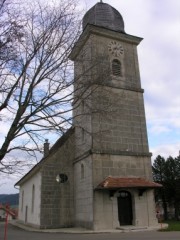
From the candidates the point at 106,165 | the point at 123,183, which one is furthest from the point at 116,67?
the point at 123,183

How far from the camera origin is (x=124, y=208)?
20531 millimetres

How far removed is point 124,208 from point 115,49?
12604 millimetres

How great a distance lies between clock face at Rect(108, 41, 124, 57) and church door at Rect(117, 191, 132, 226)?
11.2 meters

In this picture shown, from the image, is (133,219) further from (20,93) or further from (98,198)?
(20,93)

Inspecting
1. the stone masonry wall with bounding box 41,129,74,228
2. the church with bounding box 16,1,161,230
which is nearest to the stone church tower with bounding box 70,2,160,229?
the church with bounding box 16,1,161,230

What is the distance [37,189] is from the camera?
A: 78.4ft

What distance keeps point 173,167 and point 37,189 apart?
2772 centimetres

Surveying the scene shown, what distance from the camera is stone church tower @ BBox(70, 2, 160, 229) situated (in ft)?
64.5

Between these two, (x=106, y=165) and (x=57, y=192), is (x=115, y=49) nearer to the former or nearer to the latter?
(x=106, y=165)

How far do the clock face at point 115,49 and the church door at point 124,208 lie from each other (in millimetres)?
11157

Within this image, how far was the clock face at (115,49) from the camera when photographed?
24.8 meters

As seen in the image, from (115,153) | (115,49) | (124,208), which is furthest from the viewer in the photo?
(115,49)

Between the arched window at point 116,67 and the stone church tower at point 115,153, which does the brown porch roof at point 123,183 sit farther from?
the arched window at point 116,67

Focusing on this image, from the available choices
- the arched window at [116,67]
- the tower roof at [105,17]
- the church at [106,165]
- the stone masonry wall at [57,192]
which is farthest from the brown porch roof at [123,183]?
the tower roof at [105,17]
